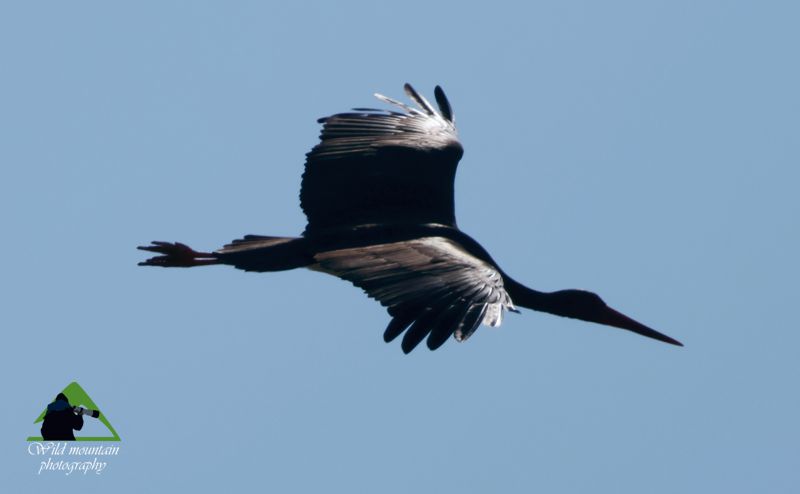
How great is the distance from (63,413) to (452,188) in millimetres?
4143

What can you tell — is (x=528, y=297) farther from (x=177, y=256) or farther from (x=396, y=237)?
(x=177, y=256)

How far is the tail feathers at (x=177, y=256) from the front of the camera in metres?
15.9

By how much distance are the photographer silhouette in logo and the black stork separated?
5.49 ft

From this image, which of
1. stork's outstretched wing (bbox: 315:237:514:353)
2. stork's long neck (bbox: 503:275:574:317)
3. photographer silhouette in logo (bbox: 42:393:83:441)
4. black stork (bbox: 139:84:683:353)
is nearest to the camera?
stork's outstretched wing (bbox: 315:237:514:353)

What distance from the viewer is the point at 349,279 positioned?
13.6 m

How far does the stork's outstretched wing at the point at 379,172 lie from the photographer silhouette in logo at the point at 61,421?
263 centimetres

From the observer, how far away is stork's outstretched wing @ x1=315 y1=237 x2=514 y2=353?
A: 12.8 m

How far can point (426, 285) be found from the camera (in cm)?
1334

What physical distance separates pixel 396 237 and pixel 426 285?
162 centimetres

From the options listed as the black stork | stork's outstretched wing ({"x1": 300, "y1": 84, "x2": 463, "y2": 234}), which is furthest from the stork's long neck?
stork's outstretched wing ({"x1": 300, "y1": 84, "x2": 463, "y2": 234})

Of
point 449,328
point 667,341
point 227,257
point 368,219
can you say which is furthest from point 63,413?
point 667,341

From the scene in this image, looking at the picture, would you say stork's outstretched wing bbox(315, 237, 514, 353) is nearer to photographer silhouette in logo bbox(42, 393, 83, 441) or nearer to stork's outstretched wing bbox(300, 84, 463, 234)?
stork's outstretched wing bbox(300, 84, 463, 234)

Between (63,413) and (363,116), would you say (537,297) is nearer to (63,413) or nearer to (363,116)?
(363,116)

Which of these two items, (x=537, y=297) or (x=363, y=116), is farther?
(x=363, y=116)
